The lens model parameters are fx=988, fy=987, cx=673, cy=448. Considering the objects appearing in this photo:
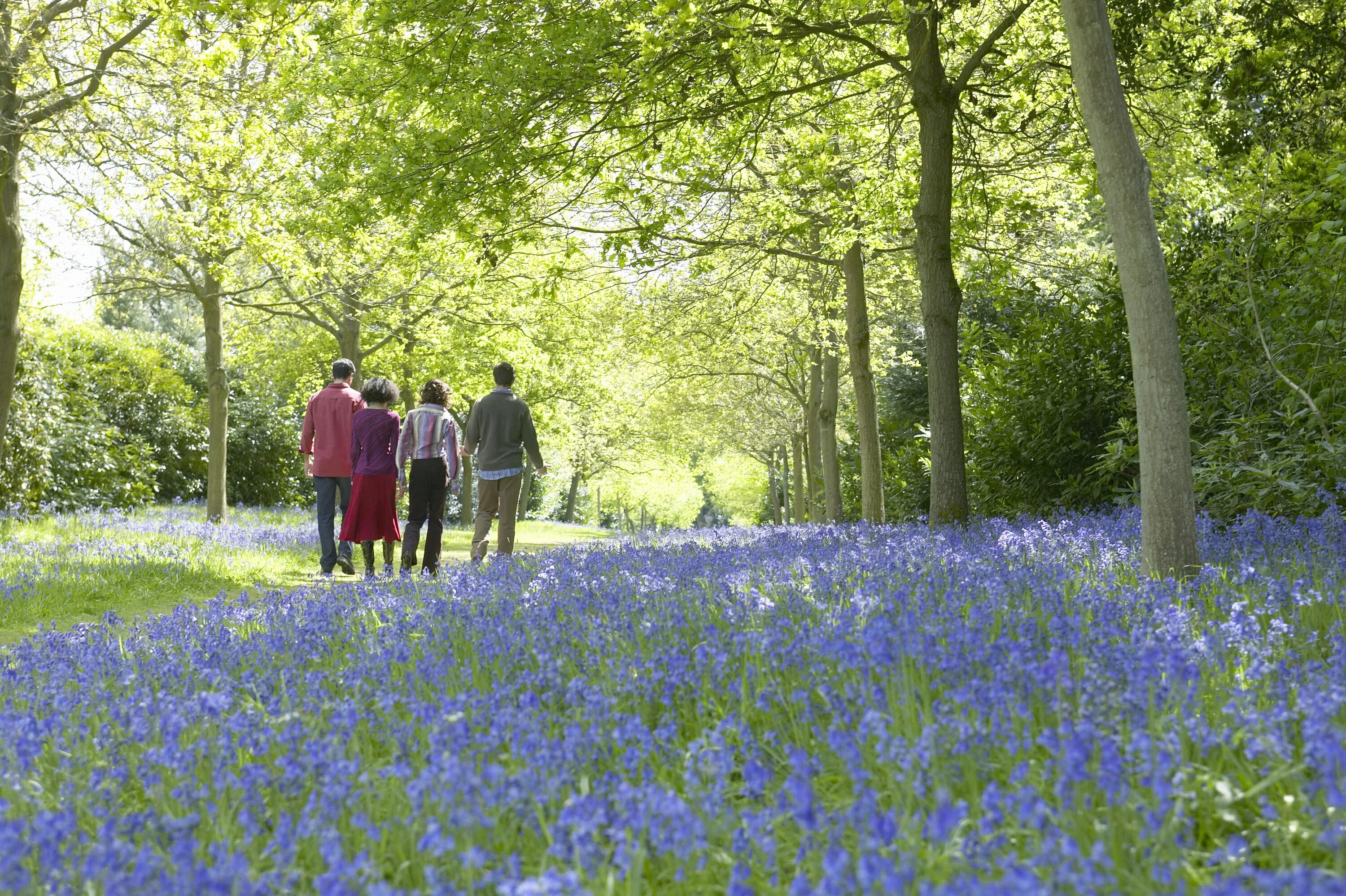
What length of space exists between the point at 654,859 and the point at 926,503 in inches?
556

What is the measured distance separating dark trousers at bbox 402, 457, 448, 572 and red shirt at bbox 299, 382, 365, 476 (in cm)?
99

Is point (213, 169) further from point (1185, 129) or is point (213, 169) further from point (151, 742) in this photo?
point (1185, 129)

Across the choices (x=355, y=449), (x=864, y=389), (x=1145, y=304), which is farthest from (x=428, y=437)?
(x=1145, y=304)

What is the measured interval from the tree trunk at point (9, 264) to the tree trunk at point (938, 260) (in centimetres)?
1015

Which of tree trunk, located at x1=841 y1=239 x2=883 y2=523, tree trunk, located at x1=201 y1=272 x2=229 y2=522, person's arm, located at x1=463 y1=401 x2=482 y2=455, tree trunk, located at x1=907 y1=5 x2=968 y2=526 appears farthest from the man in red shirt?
tree trunk, located at x1=201 y1=272 x2=229 y2=522

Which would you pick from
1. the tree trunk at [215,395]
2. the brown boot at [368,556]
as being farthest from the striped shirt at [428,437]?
the tree trunk at [215,395]

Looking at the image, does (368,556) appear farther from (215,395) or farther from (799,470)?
(799,470)

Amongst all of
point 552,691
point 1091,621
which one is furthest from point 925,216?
point 552,691

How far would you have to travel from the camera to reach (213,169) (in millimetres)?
13258

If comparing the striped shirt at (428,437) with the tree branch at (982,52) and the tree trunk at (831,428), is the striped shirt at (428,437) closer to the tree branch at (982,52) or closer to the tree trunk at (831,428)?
the tree branch at (982,52)

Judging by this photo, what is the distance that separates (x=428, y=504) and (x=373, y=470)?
692mm

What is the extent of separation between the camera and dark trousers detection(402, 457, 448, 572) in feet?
34.1

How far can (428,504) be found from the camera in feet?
35.0

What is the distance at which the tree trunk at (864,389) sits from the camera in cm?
1340
